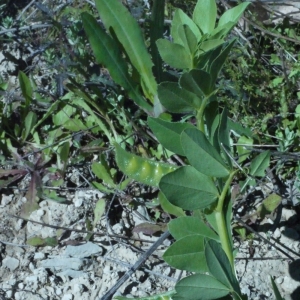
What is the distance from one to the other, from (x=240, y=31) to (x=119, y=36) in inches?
27.7

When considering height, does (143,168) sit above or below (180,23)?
below

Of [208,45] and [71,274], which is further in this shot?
[71,274]

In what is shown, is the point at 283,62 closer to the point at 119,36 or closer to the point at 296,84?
the point at 296,84

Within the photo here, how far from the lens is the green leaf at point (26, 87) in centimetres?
266

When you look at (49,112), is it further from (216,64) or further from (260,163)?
(216,64)

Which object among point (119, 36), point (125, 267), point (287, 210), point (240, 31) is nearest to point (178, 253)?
point (125, 267)

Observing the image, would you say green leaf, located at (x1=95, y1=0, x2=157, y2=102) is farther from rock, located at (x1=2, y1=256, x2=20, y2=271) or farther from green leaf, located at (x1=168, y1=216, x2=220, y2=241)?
green leaf, located at (x1=168, y1=216, x2=220, y2=241)

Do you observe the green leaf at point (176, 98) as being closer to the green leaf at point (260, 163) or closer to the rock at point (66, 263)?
the green leaf at point (260, 163)

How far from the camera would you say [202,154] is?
3.62 feet

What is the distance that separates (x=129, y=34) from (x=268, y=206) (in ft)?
2.73

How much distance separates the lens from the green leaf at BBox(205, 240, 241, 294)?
1066 millimetres

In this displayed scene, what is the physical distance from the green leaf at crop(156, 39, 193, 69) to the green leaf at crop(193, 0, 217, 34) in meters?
0.10

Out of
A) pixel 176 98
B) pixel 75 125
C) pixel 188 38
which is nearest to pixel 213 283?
pixel 176 98

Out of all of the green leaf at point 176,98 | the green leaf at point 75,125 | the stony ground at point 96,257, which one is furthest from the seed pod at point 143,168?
the green leaf at point 75,125
